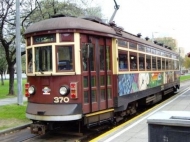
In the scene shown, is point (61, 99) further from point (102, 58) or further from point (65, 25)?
point (65, 25)

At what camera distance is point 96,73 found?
843cm

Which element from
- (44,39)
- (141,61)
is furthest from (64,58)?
(141,61)

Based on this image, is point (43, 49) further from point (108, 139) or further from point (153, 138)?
point (153, 138)

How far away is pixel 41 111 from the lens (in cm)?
782

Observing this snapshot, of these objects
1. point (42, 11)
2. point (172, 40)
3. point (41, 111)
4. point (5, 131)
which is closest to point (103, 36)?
point (41, 111)

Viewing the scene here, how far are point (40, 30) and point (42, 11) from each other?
1388 centimetres

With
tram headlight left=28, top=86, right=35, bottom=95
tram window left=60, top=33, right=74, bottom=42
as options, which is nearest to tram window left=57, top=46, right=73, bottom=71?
tram window left=60, top=33, right=74, bottom=42

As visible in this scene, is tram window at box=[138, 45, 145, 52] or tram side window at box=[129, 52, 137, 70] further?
tram window at box=[138, 45, 145, 52]

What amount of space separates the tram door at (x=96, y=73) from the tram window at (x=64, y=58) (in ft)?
1.06

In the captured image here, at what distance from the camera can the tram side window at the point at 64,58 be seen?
312 inches

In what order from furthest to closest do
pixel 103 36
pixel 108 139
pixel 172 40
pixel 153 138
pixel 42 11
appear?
1. pixel 172 40
2. pixel 42 11
3. pixel 103 36
4. pixel 108 139
5. pixel 153 138

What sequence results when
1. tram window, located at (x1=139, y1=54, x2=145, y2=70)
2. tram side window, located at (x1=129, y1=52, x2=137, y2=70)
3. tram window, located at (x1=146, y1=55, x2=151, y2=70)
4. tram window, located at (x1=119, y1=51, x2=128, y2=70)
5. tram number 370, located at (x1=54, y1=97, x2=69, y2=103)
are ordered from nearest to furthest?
1. tram number 370, located at (x1=54, y1=97, x2=69, y2=103)
2. tram window, located at (x1=119, y1=51, x2=128, y2=70)
3. tram side window, located at (x1=129, y1=52, x2=137, y2=70)
4. tram window, located at (x1=139, y1=54, x2=145, y2=70)
5. tram window, located at (x1=146, y1=55, x2=151, y2=70)

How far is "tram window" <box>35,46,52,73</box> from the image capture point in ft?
26.3

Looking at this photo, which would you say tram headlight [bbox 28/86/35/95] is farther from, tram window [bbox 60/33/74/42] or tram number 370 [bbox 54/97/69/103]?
tram window [bbox 60/33/74/42]
